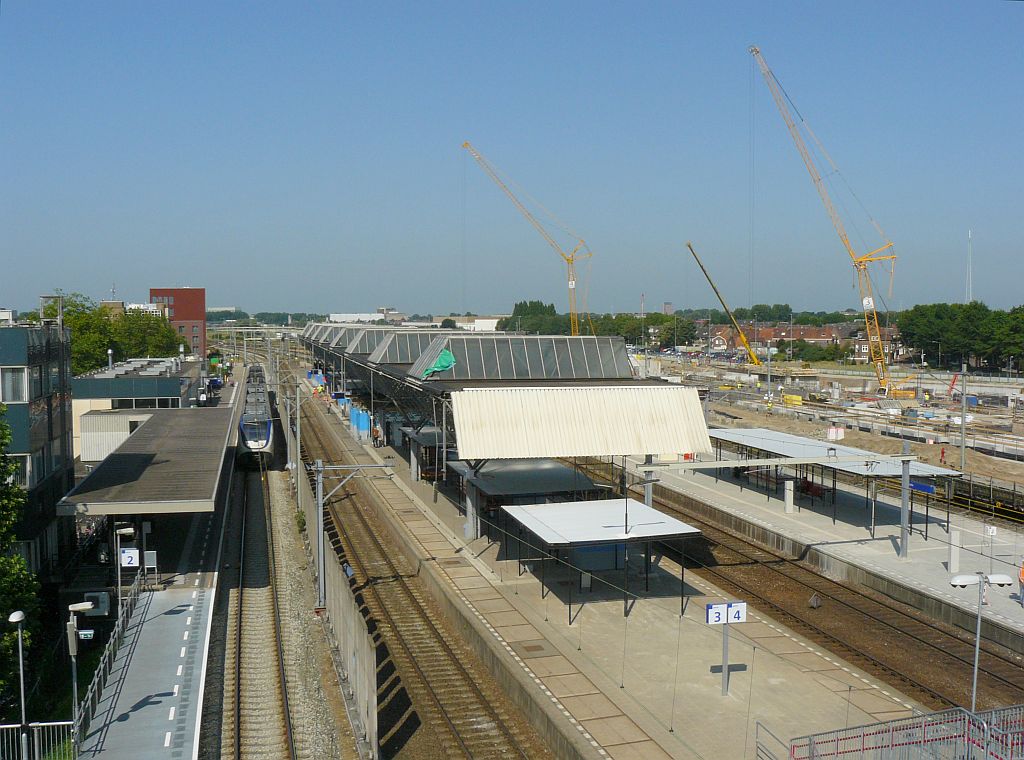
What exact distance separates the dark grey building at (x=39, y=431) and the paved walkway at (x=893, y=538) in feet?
55.1

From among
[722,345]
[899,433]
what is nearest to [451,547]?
[899,433]

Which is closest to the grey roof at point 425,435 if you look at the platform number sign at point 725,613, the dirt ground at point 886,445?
the dirt ground at point 886,445

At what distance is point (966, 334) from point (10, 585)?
11057 centimetres

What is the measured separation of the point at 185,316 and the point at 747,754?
148734mm

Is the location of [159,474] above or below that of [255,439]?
above

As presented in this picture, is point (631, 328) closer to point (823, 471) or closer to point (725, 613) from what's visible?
point (823, 471)

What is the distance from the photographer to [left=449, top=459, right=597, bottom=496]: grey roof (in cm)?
3114

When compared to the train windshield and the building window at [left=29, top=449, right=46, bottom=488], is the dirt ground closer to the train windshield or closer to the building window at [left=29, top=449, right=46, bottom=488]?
the train windshield

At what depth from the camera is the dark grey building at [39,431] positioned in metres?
23.3

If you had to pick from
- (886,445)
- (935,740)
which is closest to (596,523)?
(935,740)

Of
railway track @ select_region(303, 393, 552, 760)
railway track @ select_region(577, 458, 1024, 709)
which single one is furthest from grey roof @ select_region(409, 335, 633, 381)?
railway track @ select_region(577, 458, 1024, 709)

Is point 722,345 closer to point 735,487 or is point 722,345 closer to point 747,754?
point 735,487

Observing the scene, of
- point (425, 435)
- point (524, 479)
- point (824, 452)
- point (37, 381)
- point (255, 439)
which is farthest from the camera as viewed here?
point (255, 439)

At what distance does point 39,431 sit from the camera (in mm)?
24844
